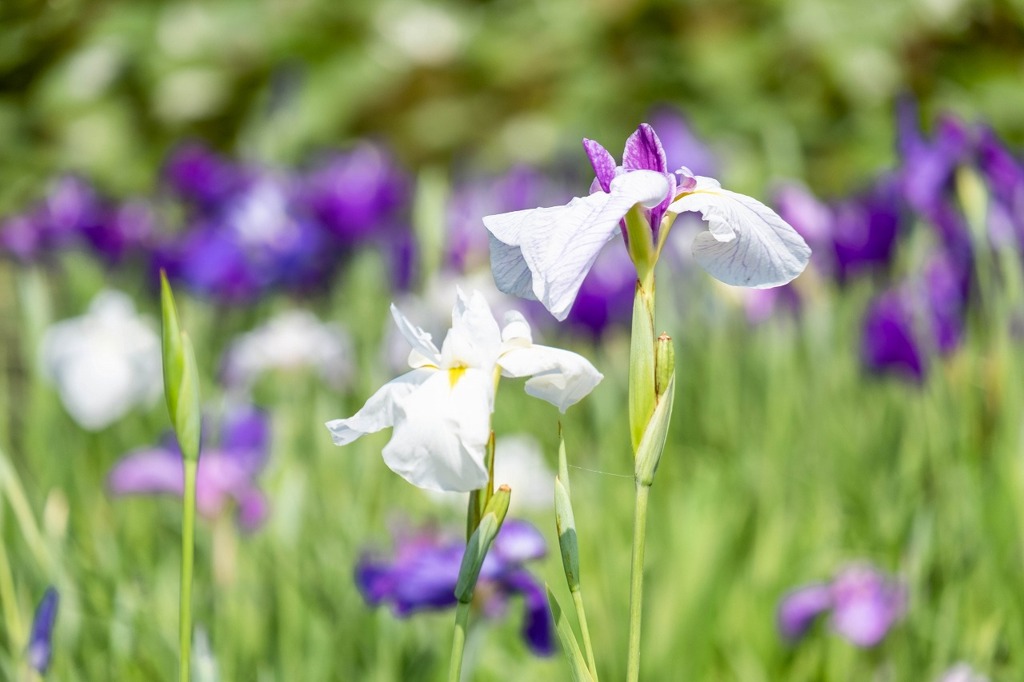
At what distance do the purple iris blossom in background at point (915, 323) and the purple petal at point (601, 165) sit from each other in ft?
3.02

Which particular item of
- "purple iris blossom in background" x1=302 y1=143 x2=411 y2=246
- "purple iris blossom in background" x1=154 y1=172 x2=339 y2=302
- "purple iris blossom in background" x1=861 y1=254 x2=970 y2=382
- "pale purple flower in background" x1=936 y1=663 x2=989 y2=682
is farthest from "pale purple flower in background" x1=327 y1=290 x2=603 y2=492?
"purple iris blossom in background" x1=302 y1=143 x2=411 y2=246

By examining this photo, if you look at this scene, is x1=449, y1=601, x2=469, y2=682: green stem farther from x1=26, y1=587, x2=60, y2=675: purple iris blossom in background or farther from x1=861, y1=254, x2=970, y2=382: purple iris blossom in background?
x1=861, y1=254, x2=970, y2=382: purple iris blossom in background

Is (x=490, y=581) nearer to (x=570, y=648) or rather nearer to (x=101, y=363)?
(x=570, y=648)

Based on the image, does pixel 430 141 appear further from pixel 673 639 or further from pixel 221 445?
pixel 673 639

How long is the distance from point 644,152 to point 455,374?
0.14 meters

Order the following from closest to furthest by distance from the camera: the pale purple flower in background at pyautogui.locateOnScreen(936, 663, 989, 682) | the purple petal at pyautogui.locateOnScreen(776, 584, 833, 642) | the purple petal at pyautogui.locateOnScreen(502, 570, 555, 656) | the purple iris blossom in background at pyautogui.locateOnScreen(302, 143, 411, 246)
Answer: the purple petal at pyautogui.locateOnScreen(502, 570, 555, 656)
the pale purple flower in background at pyautogui.locateOnScreen(936, 663, 989, 682)
the purple petal at pyautogui.locateOnScreen(776, 584, 833, 642)
the purple iris blossom in background at pyautogui.locateOnScreen(302, 143, 411, 246)

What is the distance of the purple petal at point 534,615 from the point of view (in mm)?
739

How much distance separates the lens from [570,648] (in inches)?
18.3

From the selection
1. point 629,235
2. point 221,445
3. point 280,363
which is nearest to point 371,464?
point 221,445

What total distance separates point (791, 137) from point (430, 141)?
2237mm

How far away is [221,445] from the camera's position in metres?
1.20

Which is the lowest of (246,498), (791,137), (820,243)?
(246,498)

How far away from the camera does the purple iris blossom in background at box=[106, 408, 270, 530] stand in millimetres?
1110

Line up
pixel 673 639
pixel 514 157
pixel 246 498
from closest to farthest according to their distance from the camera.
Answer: pixel 673 639
pixel 246 498
pixel 514 157
